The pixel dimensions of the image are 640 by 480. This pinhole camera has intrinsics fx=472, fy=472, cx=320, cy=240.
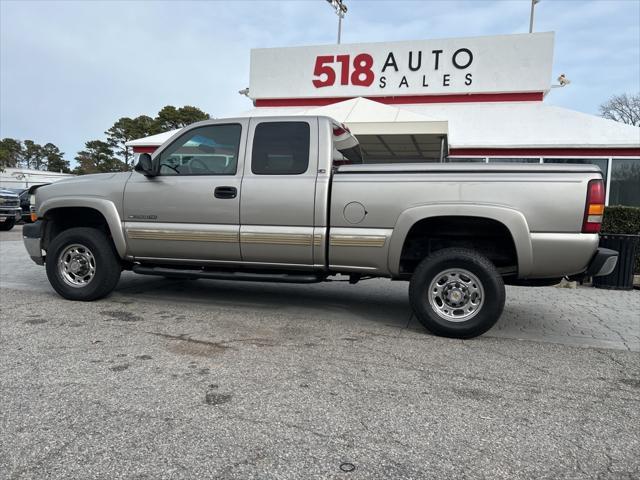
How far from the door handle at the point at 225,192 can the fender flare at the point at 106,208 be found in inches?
47.7

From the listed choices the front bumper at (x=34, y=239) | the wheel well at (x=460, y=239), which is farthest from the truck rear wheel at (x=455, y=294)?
the front bumper at (x=34, y=239)

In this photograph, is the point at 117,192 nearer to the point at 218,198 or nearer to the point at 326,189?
Result: the point at 218,198

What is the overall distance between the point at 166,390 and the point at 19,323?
243 centimetres

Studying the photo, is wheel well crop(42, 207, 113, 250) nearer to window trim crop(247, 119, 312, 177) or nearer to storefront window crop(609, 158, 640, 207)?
window trim crop(247, 119, 312, 177)

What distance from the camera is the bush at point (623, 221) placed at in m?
7.77

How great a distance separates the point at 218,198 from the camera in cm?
492

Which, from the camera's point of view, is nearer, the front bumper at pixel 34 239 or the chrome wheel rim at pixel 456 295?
the chrome wheel rim at pixel 456 295

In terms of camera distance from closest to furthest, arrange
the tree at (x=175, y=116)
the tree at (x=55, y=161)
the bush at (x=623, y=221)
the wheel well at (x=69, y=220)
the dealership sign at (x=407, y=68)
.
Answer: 1. the wheel well at (x=69, y=220)
2. the bush at (x=623, y=221)
3. the dealership sign at (x=407, y=68)
4. the tree at (x=175, y=116)
5. the tree at (x=55, y=161)

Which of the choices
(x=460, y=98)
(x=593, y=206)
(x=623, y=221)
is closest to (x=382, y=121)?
(x=623, y=221)

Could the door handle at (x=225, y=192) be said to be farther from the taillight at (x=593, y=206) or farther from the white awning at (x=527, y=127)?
the white awning at (x=527, y=127)

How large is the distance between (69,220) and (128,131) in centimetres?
5719

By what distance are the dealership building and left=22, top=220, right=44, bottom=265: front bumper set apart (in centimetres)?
664

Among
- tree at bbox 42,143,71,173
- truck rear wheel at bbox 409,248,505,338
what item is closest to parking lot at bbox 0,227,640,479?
truck rear wheel at bbox 409,248,505,338

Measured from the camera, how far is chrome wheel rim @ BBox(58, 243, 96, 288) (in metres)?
5.45
